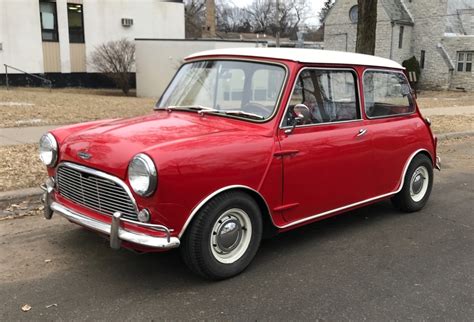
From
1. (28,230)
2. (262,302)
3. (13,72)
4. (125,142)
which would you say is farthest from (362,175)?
(13,72)

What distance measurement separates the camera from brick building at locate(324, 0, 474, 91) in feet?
115

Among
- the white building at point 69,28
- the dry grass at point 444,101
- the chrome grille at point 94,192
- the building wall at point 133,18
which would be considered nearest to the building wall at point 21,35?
the white building at point 69,28

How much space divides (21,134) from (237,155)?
704 centimetres

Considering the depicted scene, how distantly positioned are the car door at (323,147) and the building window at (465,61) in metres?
34.1

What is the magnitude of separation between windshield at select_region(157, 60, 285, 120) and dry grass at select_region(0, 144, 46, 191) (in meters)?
2.32

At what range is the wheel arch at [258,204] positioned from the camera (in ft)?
11.3

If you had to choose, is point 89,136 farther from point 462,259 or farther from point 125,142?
point 462,259

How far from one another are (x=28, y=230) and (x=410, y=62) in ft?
116

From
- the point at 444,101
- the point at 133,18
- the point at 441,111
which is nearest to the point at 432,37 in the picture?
the point at 444,101

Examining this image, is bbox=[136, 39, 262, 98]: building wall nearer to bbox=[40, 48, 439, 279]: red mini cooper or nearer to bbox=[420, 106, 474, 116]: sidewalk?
bbox=[420, 106, 474, 116]: sidewalk

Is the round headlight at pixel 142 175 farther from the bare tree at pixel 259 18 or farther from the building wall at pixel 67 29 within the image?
the bare tree at pixel 259 18

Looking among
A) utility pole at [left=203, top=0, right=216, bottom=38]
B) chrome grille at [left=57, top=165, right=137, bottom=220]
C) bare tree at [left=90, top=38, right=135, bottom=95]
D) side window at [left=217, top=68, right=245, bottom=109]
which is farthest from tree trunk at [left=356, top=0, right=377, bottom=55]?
utility pole at [left=203, top=0, right=216, bottom=38]

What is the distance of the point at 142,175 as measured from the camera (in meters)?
3.29

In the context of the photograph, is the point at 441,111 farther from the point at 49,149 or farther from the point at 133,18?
the point at 133,18
